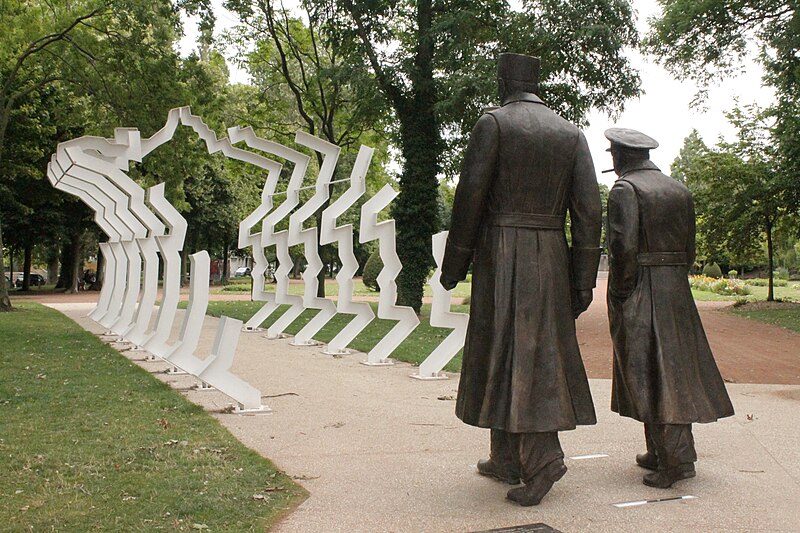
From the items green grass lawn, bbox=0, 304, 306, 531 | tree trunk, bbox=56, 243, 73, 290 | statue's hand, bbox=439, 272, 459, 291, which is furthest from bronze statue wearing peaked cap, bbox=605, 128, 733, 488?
tree trunk, bbox=56, 243, 73, 290

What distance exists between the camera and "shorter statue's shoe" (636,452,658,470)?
17.2 feet

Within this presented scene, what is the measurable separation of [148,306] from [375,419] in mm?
5751

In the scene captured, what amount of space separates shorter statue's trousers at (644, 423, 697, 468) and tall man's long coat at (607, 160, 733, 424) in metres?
0.10

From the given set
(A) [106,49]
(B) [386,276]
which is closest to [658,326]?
(B) [386,276]

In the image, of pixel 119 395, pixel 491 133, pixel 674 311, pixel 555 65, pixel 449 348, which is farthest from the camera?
pixel 555 65

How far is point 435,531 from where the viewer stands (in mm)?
4082

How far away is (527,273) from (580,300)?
43 centimetres

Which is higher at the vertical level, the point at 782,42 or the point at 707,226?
the point at 782,42

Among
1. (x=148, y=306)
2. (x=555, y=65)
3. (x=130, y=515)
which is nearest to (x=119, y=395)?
(x=148, y=306)

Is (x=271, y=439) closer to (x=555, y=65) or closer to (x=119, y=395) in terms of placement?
(x=119, y=395)

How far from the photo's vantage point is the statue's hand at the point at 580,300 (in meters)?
4.71

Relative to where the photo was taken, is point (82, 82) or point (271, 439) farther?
point (82, 82)

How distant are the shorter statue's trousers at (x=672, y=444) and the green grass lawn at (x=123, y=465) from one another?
2.23 meters

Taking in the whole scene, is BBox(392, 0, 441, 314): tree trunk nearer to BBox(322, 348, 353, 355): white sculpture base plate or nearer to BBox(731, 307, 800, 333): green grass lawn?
BBox(322, 348, 353, 355): white sculpture base plate
